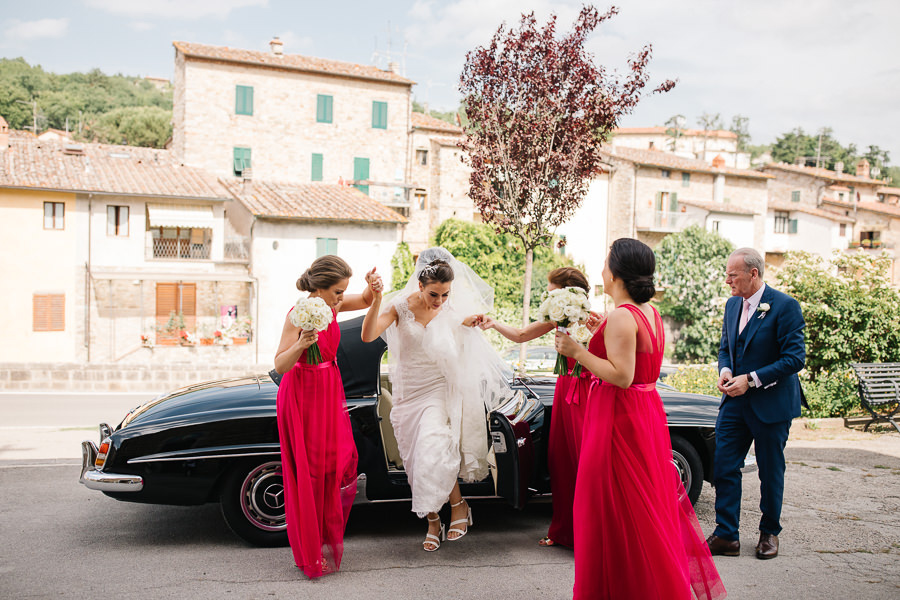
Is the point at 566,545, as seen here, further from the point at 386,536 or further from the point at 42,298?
the point at 42,298

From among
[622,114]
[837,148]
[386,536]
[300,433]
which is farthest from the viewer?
[837,148]

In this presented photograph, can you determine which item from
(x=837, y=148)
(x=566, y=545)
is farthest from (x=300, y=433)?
(x=837, y=148)

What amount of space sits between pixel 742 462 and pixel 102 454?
15.3 feet

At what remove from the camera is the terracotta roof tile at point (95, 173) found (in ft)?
97.4

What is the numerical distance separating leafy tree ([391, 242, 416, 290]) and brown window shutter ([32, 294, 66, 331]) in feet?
47.9

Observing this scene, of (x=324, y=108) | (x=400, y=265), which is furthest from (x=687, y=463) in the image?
(x=324, y=108)

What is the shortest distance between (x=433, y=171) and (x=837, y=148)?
213 ft

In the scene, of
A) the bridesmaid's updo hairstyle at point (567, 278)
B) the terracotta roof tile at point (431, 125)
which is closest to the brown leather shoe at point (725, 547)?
the bridesmaid's updo hairstyle at point (567, 278)

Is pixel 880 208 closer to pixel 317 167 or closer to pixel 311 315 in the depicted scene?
pixel 317 167

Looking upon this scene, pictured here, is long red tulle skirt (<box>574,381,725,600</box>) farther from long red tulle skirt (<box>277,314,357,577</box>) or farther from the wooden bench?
the wooden bench

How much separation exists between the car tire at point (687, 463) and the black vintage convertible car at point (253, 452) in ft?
3.79

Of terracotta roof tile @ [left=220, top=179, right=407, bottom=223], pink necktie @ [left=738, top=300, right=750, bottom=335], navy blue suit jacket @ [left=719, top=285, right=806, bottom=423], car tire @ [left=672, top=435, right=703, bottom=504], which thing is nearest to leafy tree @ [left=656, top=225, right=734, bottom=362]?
terracotta roof tile @ [left=220, top=179, right=407, bottom=223]

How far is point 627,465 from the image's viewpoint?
385cm

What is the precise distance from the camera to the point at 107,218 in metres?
30.6
